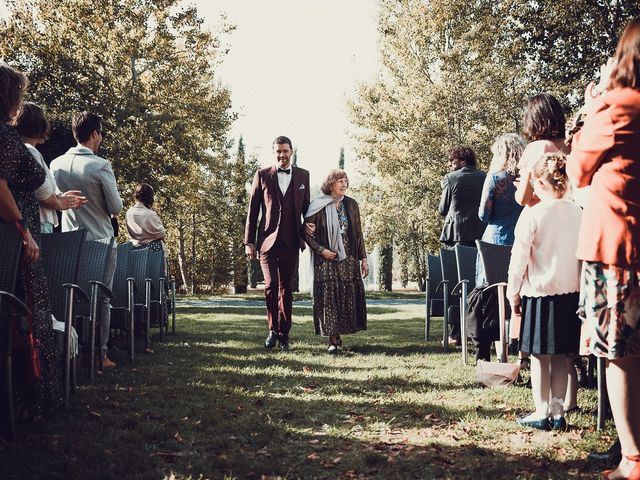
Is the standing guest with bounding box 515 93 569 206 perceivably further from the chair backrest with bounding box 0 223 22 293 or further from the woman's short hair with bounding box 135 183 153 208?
the woman's short hair with bounding box 135 183 153 208

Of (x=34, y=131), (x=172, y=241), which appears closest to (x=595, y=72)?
(x=34, y=131)

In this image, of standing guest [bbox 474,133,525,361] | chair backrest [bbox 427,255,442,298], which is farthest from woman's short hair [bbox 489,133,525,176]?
chair backrest [bbox 427,255,442,298]

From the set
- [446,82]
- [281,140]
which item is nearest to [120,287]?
[281,140]

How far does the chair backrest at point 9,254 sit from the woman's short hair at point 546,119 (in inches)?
133

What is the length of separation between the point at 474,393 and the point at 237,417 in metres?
1.82

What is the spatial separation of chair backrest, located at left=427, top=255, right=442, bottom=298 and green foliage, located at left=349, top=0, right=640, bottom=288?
10.6 metres

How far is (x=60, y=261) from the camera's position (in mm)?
4484

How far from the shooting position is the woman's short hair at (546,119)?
4.64 metres

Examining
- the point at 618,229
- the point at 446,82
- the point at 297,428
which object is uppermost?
the point at 446,82

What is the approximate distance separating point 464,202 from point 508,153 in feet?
6.86

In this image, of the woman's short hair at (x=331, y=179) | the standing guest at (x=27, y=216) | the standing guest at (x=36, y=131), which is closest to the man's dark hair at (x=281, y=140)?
the woman's short hair at (x=331, y=179)

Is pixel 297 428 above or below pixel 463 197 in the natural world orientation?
below

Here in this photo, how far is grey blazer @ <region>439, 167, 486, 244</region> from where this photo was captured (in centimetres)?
794

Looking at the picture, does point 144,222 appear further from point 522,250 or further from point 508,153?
point 522,250
